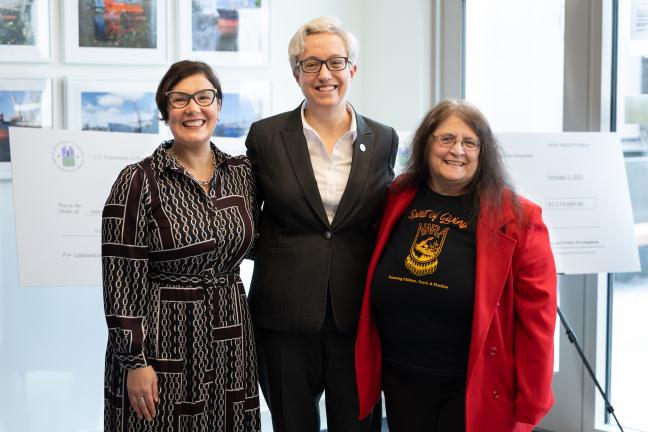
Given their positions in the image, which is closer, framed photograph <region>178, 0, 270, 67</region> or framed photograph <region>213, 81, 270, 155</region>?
framed photograph <region>178, 0, 270, 67</region>

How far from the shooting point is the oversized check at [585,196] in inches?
117

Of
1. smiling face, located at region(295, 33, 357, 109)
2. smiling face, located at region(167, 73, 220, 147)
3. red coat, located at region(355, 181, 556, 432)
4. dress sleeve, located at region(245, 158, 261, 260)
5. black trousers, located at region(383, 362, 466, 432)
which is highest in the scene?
smiling face, located at region(295, 33, 357, 109)

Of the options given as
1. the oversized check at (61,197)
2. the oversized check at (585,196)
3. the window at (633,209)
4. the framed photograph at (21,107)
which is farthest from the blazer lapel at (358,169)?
the framed photograph at (21,107)

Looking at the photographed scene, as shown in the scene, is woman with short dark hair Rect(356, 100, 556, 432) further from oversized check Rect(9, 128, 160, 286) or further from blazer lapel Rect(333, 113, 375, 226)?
oversized check Rect(9, 128, 160, 286)

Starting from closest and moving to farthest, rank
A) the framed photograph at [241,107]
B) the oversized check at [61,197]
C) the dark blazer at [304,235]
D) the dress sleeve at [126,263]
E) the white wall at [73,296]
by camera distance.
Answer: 1. the dress sleeve at [126,263]
2. the dark blazer at [304,235]
3. the oversized check at [61,197]
4. the white wall at [73,296]
5. the framed photograph at [241,107]

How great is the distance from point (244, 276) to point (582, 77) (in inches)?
71.2

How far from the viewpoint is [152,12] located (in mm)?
3439

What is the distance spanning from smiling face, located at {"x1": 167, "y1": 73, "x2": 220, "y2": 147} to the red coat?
2.68ft

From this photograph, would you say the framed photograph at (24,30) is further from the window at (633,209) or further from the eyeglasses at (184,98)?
the window at (633,209)

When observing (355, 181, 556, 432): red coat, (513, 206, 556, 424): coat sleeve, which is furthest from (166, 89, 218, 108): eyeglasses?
(513, 206, 556, 424): coat sleeve

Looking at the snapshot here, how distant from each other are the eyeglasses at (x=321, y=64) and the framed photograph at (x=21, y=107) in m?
1.42

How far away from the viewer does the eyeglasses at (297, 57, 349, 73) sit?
7.48 feet

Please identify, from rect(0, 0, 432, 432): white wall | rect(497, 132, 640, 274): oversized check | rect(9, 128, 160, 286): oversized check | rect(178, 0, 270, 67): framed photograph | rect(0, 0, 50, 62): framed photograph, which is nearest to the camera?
rect(9, 128, 160, 286): oversized check

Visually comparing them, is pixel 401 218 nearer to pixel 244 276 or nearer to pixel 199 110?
pixel 199 110
